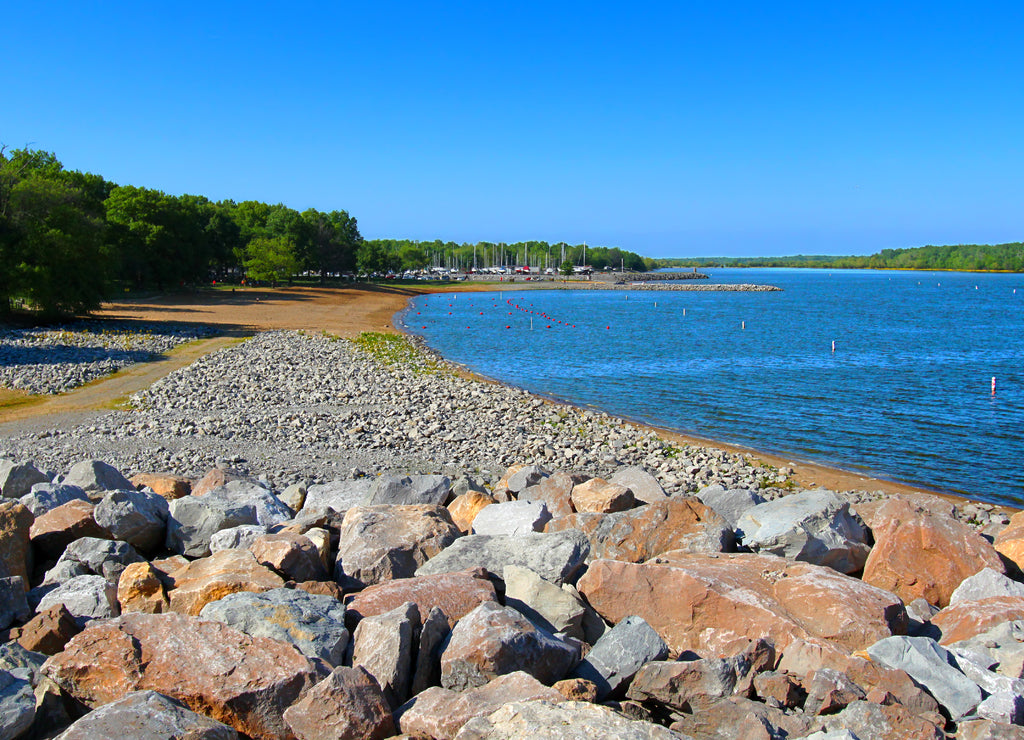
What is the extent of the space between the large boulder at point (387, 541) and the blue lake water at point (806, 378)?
14202mm

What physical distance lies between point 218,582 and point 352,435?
13117 mm

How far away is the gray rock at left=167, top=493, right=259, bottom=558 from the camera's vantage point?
29.0 ft

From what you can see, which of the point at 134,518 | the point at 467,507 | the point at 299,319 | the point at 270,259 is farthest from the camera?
the point at 270,259

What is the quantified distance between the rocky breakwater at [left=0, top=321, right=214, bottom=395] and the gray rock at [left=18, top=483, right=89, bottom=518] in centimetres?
1843

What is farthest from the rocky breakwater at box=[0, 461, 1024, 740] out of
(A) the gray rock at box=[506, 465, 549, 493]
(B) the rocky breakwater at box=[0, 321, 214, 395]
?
(B) the rocky breakwater at box=[0, 321, 214, 395]

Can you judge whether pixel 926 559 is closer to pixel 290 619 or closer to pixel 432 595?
pixel 432 595

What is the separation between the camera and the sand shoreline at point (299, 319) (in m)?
18.4

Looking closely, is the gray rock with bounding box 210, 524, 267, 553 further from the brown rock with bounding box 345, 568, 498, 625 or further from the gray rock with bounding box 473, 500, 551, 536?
the gray rock with bounding box 473, 500, 551, 536

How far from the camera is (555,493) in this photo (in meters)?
11.3

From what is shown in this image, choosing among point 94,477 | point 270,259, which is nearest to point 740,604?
point 94,477

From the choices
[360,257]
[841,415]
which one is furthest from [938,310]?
[360,257]

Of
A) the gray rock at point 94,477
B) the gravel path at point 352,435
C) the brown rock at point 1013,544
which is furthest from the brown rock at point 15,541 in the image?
the brown rock at point 1013,544

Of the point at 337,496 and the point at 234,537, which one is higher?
the point at 234,537

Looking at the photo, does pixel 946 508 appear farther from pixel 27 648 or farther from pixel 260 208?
pixel 260 208
